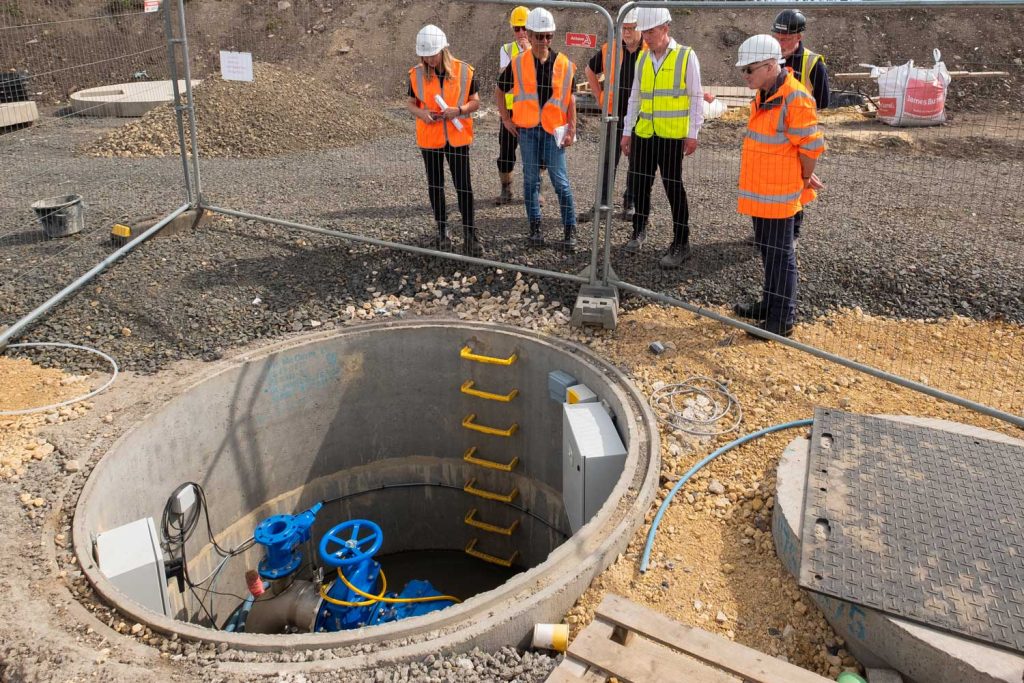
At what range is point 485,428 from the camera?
278 inches

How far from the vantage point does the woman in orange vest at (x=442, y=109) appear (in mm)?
6484

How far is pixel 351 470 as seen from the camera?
24.4 feet

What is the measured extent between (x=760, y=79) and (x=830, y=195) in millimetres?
4560

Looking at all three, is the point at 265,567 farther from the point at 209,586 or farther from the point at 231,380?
the point at 231,380

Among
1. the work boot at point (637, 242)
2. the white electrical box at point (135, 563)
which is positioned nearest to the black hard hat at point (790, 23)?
the work boot at point (637, 242)

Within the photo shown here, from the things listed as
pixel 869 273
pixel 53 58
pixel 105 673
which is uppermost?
pixel 53 58

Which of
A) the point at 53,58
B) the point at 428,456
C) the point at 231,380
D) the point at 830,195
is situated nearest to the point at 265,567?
the point at 231,380

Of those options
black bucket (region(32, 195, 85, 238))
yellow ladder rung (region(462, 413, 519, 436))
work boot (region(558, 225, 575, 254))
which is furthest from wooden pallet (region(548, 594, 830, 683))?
black bucket (region(32, 195, 85, 238))

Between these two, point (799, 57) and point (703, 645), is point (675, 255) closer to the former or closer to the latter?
point (799, 57)

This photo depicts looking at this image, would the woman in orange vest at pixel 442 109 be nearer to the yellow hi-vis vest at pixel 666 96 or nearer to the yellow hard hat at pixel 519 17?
the yellow hard hat at pixel 519 17

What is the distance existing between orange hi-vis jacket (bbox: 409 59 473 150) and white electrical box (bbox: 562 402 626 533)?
2.63 metres

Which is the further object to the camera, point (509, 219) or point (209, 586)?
point (509, 219)

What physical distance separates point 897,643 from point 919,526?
70 cm

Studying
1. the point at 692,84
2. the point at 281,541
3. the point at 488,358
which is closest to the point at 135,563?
the point at 281,541
